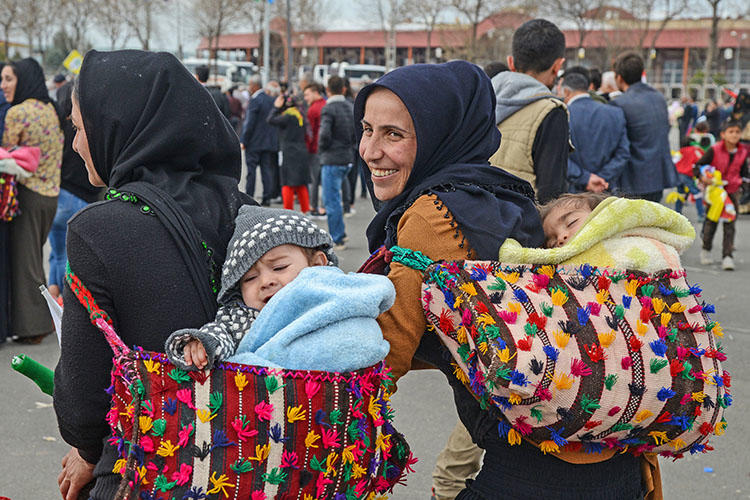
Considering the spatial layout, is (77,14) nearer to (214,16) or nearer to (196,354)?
(214,16)

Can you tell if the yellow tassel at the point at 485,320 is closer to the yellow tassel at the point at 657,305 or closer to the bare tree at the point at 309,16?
the yellow tassel at the point at 657,305

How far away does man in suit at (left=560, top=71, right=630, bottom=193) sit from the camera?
600 cm

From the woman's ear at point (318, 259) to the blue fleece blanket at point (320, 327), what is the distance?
0.29 metres

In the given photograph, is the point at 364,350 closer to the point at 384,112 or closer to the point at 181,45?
the point at 384,112

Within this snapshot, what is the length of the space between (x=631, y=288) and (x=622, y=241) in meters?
0.15

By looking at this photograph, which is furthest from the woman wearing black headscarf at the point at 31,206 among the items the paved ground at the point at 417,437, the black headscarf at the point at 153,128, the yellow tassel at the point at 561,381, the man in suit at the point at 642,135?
the yellow tassel at the point at 561,381

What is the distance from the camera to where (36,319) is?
227 inches

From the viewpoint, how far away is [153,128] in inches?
76.0

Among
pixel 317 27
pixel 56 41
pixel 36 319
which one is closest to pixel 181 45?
pixel 317 27

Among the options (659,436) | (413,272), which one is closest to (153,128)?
(413,272)

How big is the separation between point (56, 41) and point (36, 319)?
53.7 m

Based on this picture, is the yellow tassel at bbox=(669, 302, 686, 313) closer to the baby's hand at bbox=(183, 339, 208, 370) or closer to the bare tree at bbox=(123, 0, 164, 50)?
the baby's hand at bbox=(183, 339, 208, 370)

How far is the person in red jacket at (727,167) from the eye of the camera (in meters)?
8.97

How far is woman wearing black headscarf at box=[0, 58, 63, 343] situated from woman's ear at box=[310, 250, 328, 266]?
422cm
